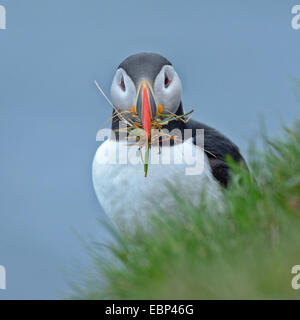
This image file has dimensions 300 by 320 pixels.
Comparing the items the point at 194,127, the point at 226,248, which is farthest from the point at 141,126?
the point at 226,248

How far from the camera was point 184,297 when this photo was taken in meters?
1.42

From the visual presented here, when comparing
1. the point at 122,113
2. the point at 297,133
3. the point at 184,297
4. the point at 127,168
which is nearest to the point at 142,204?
the point at 127,168

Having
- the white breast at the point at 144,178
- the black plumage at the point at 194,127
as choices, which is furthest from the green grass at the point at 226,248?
the black plumage at the point at 194,127

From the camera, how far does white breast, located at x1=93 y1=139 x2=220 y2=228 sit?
2.41 meters

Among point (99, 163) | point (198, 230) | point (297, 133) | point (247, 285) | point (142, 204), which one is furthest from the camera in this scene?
point (99, 163)

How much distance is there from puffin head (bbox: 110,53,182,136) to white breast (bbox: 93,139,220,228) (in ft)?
0.59

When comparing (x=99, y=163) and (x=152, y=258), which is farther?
(x=99, y=163)

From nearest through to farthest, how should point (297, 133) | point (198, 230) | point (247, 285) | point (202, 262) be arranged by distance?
point (247, 285), point (202, 262), point (198, 230), point (297, 133)

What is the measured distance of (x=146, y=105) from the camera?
2.33 metres

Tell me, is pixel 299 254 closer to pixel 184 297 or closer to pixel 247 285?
pixel 247 285

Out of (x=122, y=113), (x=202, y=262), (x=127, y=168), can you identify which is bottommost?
(x=202, y=262)

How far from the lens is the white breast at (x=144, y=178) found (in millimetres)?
2412

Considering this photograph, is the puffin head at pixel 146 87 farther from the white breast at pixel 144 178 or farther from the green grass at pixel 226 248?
the green grass at pixel 226 248
